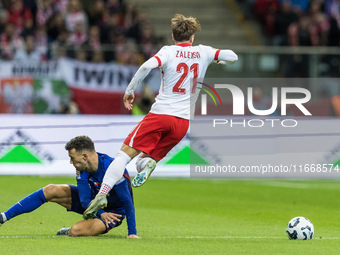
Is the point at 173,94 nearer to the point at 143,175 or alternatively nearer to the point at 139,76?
the point at 139,76

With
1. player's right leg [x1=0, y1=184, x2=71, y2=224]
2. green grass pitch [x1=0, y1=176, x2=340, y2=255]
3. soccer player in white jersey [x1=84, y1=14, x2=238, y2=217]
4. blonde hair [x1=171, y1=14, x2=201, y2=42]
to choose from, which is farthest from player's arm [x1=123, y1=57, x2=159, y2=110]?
green grass pitch [x1=0, y1=176, x2=340, y2=255]

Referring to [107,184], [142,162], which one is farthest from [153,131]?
[107,184]

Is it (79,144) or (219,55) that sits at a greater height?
(219,55)

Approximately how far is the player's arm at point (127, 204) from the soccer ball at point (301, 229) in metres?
1.79

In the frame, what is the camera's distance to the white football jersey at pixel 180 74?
30.2 ft

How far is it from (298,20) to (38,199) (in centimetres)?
1546

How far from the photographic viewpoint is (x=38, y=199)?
885cm

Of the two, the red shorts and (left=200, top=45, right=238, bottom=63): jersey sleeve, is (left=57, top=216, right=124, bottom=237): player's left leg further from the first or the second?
(left=200, top=45, right=238, bottom=63): jersey sleeve

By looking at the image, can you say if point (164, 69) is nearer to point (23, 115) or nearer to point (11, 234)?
point (11, 234)

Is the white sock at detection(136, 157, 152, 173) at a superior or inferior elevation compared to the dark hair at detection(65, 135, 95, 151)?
inferior

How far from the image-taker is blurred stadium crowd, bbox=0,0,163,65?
18.9 metres

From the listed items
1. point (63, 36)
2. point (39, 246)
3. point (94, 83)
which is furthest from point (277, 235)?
point (63, 36)

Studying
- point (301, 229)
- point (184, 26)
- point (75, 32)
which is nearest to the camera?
point (301, 229)

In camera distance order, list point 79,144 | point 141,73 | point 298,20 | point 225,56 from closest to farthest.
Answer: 1. point 79,144
2. point 141,73
3. point 225,56
4. point 298,20
